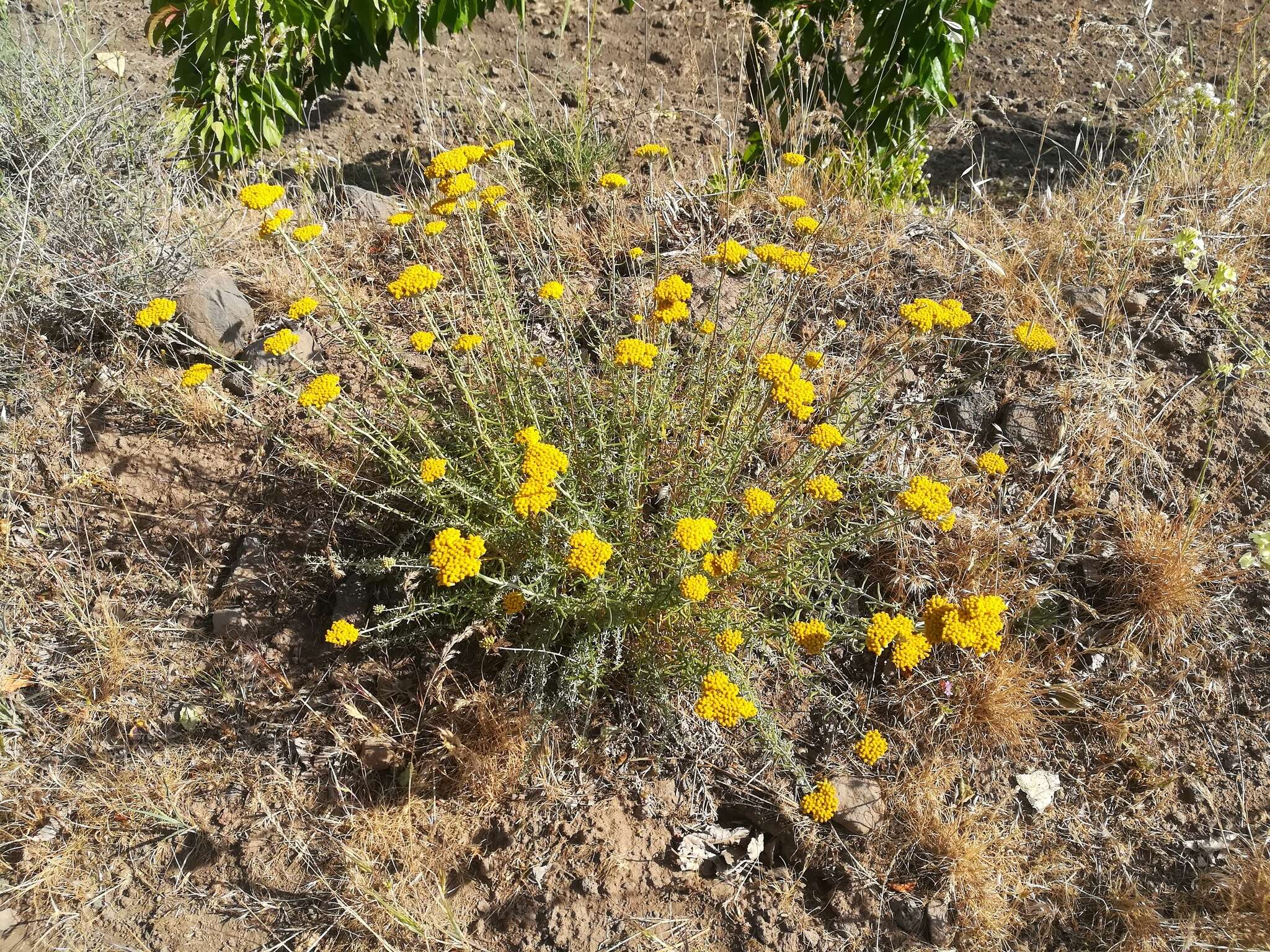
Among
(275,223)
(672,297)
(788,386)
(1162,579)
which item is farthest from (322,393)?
(1162,579)

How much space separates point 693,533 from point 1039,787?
1.35m

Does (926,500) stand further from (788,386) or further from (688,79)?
(688,79)

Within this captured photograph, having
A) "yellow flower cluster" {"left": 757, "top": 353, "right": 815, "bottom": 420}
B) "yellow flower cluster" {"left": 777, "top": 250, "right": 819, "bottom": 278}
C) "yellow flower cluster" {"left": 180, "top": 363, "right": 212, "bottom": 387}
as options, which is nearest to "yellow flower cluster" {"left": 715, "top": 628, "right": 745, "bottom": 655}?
"yellow flower cluster" {"left": 757, "top": 353, "right": 815, "bottom": 420}

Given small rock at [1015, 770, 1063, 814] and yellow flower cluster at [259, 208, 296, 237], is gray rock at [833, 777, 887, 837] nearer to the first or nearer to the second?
small rock at [1015, 770, 1063, 814]

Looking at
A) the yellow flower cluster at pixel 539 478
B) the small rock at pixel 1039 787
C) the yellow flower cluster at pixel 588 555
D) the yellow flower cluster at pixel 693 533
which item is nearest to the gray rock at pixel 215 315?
the yellow flower cluster at pixel 539 478

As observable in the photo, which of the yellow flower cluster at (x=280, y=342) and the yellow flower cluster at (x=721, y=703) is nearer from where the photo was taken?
the yellow flower cluster at (x=721, y=703)

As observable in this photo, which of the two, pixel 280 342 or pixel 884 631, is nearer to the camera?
pixel 884 631

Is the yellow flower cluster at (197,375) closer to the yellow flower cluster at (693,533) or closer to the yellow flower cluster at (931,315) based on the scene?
the yellow flower cluster at (693,533)

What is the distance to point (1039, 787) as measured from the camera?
2.20 meters

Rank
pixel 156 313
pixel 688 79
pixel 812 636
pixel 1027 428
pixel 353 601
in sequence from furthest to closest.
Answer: pixel 688 79, pixel 1027 428, pixel 353 601, pixel 156 313, pixel 812 636

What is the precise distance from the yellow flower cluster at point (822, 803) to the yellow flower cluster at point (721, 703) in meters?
0.32

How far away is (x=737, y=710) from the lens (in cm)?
180

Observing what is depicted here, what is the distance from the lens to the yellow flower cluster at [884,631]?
1.85 meters

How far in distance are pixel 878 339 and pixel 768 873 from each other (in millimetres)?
2066
